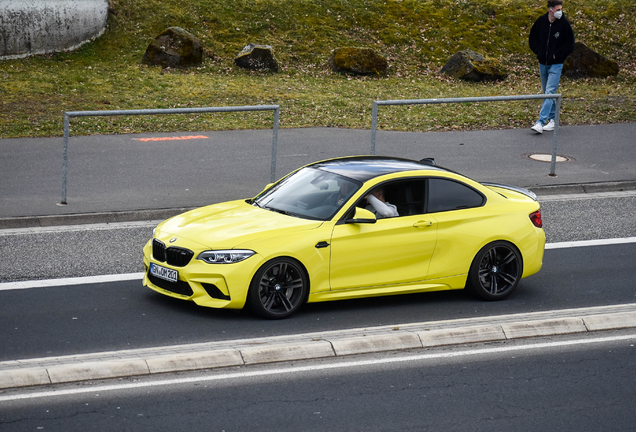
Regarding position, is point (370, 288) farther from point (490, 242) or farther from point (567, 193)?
point (567, 193)

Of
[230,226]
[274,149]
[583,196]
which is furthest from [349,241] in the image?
[583,196]

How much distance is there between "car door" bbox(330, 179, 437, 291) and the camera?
821 cm

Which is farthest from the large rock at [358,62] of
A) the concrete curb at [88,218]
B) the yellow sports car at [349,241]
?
the yellow sports car at [349,241]

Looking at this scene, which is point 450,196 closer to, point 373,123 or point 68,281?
point 68,281

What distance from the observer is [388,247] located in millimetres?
8406

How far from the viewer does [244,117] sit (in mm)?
14711

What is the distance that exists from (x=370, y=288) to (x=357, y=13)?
2531 centimetres

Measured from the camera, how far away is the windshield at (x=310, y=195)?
8.47m

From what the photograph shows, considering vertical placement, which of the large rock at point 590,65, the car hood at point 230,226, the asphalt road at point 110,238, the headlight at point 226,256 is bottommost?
the asphalt road at point 110,238

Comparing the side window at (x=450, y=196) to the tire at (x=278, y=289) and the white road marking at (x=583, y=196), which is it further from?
the white road marking at (x=583, y=196)

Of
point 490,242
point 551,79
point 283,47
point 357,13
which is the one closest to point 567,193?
point 551,79

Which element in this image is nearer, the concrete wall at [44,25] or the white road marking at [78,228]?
the white road marking at [78,228]

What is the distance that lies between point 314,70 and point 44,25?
853cm

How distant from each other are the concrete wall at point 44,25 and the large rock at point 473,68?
1173cm
